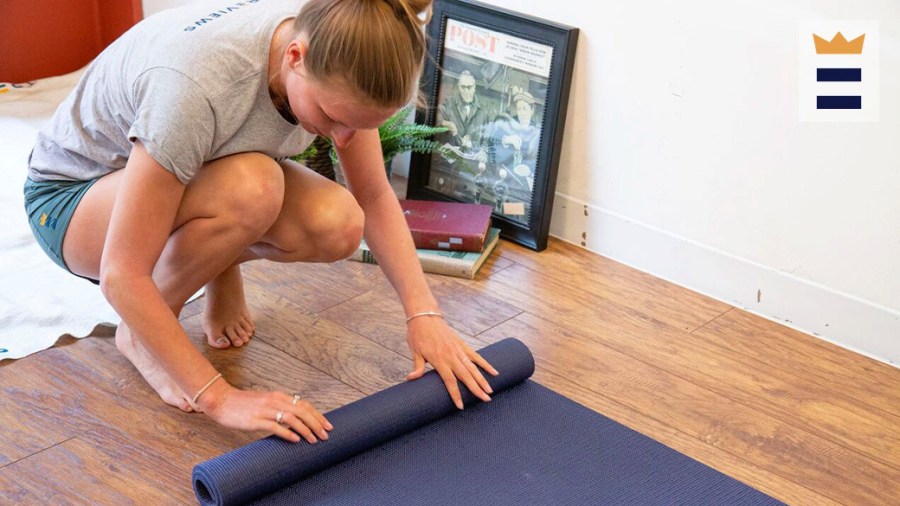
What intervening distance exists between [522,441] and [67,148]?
2.97ft

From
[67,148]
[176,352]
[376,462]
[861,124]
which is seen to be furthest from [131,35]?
[861,124]

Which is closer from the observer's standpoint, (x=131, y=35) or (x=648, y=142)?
(x=131, y=35)

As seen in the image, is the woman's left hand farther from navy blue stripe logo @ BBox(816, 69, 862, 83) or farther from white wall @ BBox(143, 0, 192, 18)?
white wall @ BBox(143, 0, 192, 18)

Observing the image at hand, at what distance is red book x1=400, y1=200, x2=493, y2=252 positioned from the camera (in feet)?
7.86

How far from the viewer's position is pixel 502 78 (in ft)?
8.41

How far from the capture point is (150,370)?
1.80 metres

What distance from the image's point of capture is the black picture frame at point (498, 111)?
247 cm

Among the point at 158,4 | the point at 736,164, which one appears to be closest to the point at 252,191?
the point at 736,164

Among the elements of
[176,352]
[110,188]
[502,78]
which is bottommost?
[176,352]

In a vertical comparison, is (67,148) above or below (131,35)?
below

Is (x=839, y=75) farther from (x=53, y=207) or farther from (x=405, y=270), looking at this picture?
(x=53, y=207)

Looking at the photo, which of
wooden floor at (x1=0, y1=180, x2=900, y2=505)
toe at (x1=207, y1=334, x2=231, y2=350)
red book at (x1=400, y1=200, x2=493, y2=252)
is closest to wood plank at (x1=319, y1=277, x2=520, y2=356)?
wooden floor at (x1=0, y1=180, x2=900, y2=505)

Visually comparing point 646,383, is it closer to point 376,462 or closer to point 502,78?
point 376,462

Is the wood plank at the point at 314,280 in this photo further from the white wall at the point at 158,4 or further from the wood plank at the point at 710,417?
the white wall at the point at 158,4
